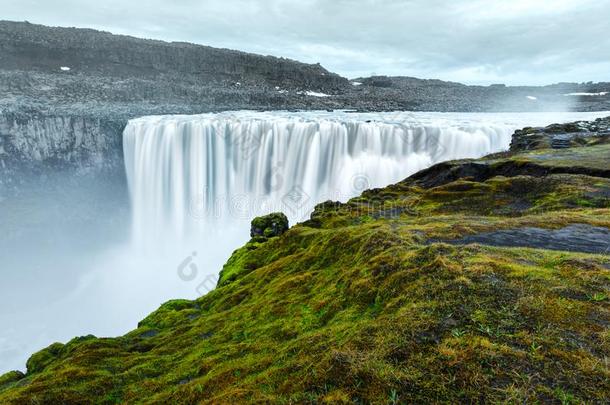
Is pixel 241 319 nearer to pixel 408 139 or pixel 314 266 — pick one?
pixel 314 266

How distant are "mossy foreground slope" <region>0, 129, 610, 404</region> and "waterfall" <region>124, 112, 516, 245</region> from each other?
27.6m

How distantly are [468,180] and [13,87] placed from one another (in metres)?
73.9

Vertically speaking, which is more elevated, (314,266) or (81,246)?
(314,266)

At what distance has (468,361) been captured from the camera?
519 cm

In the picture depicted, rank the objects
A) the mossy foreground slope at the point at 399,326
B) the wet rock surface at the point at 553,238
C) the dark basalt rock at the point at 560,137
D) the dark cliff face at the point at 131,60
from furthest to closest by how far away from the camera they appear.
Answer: the dark cliff face at the point at 131,60, the dark basalt rock at the point at 560,137, the wet rock surface at the point at 553,238, the mossy foreground slope at the point at 399,326

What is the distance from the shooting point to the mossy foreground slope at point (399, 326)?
5.11 m

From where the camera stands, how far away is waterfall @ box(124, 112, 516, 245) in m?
44.6

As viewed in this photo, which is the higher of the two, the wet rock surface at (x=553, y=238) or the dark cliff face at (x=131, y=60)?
the dark cliff face at (x=131, y=60)

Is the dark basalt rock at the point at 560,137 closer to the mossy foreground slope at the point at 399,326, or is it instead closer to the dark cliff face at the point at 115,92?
the mossy foreground slope at the point at 399,326

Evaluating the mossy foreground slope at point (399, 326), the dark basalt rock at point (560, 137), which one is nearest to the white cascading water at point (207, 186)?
the dark basalt rock at point (560, 137)

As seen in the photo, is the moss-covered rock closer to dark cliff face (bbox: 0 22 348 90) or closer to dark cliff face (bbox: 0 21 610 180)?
dark cliff face (bbox: 0 21 610 180)

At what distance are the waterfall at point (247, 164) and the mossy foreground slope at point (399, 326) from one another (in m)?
27.6

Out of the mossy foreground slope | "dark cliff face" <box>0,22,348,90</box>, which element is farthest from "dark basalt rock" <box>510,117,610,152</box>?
"dark cliff face" <box>0,22,348,90</box>

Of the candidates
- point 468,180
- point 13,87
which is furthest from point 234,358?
point 13,87
